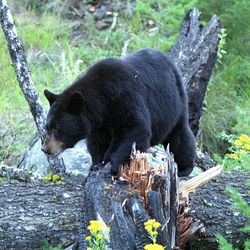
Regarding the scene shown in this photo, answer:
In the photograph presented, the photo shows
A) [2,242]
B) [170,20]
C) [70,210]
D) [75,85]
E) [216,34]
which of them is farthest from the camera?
[170,20]

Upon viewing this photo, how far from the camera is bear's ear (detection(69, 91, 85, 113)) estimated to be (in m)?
4.19

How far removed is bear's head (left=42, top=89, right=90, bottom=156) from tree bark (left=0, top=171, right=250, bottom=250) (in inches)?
16.9

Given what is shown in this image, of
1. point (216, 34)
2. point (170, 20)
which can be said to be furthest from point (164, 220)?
point (170, 20)

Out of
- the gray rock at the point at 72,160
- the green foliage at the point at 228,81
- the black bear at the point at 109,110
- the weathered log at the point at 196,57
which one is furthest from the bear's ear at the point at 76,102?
the green foliage at the point at 228,81

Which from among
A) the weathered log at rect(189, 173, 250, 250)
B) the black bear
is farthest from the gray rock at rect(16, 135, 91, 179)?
the weathered log at rect(189, 173, 250, 250)

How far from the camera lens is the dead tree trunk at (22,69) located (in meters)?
4.98

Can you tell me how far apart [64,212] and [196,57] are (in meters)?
3.68

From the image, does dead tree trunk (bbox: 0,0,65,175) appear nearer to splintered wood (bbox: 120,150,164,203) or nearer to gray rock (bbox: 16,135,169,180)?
gray rock (bbox: 16,135,169,180)

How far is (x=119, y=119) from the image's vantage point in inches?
174

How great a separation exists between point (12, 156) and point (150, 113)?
140 inches

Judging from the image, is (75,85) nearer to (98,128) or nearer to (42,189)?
(98,128)

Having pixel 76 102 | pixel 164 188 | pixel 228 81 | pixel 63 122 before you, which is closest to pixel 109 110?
pixel 76 102

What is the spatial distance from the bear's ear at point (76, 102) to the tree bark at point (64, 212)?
0.77m

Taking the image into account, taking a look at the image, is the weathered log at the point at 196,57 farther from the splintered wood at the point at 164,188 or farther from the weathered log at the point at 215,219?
the splintered wood at the point at 164,188
